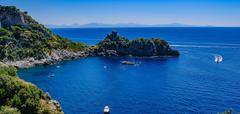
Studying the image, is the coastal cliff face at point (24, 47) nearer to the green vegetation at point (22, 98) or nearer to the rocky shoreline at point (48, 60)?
the rocky shoreline at point (48, 60)

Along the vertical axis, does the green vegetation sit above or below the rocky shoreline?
above

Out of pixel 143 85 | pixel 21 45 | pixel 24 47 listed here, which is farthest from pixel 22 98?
pixel 21 45

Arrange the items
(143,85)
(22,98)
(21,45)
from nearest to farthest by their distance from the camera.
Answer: (22,98), (143,85), (21,45)

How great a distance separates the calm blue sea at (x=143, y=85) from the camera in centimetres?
9450

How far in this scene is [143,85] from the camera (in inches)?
4845

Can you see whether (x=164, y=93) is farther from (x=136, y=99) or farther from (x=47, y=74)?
(x=47, y=74)

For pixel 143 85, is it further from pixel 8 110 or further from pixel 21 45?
pixel 21 45

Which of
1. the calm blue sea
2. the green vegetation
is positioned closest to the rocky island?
the green vegetation

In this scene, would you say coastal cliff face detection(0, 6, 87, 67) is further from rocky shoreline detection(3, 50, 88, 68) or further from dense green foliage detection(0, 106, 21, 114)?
dense green foliage detection(0, 106, 21, 114)

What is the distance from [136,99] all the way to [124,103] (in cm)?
561

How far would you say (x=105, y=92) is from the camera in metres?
112

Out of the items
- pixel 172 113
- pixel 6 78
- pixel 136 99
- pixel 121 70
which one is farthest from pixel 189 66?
pixel 6 78

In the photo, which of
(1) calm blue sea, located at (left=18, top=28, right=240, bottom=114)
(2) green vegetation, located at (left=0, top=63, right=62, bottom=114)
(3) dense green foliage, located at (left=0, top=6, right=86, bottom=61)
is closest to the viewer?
(2) green vegetation, located at (left=0, top=63, right=62, bottom=114)

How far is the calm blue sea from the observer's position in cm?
9450
